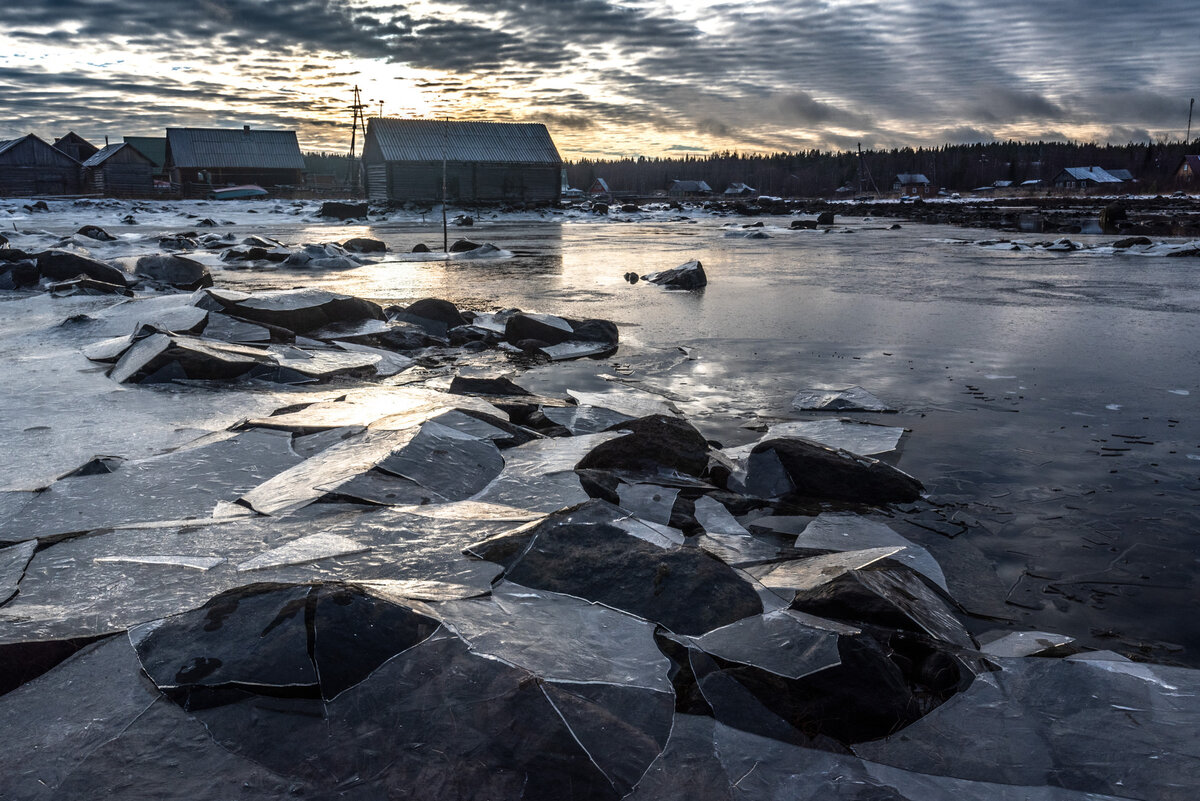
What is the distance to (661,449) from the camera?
155 inches

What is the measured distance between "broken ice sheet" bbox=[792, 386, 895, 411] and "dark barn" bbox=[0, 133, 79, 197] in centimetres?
4839

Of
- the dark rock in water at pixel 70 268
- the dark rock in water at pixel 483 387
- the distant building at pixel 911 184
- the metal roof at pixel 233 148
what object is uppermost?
the distant building at pixel 911 184

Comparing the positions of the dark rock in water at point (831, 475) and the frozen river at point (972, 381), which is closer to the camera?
the frozen river at point (972, 381)

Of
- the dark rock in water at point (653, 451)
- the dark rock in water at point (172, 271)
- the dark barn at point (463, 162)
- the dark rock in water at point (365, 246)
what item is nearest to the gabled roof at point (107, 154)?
the dark barn at point (463, 162)

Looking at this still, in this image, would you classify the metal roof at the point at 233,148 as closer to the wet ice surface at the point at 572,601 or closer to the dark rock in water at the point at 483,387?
the wet ice surface at the point at 572,601

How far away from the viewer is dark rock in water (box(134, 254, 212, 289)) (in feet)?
37.4

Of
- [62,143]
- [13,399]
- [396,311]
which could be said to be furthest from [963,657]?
[62,143]

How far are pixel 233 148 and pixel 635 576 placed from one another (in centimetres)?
5081

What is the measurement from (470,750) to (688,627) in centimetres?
83

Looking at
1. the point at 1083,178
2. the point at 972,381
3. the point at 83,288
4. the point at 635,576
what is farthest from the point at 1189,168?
the point at 635,576

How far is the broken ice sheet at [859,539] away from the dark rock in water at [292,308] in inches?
216

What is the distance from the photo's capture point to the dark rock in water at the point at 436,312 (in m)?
8.12

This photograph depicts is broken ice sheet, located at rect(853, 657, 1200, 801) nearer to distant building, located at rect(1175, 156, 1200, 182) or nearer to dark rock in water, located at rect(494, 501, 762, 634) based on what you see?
dark rock in water, located at rect(494, 501, 762, 634)

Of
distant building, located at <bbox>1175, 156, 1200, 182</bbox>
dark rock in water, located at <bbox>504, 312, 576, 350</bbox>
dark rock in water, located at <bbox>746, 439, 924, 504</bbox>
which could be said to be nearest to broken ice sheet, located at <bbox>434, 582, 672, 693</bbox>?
dark rock in water, located at <bbox>746, 439, 924, 504</bbox>
